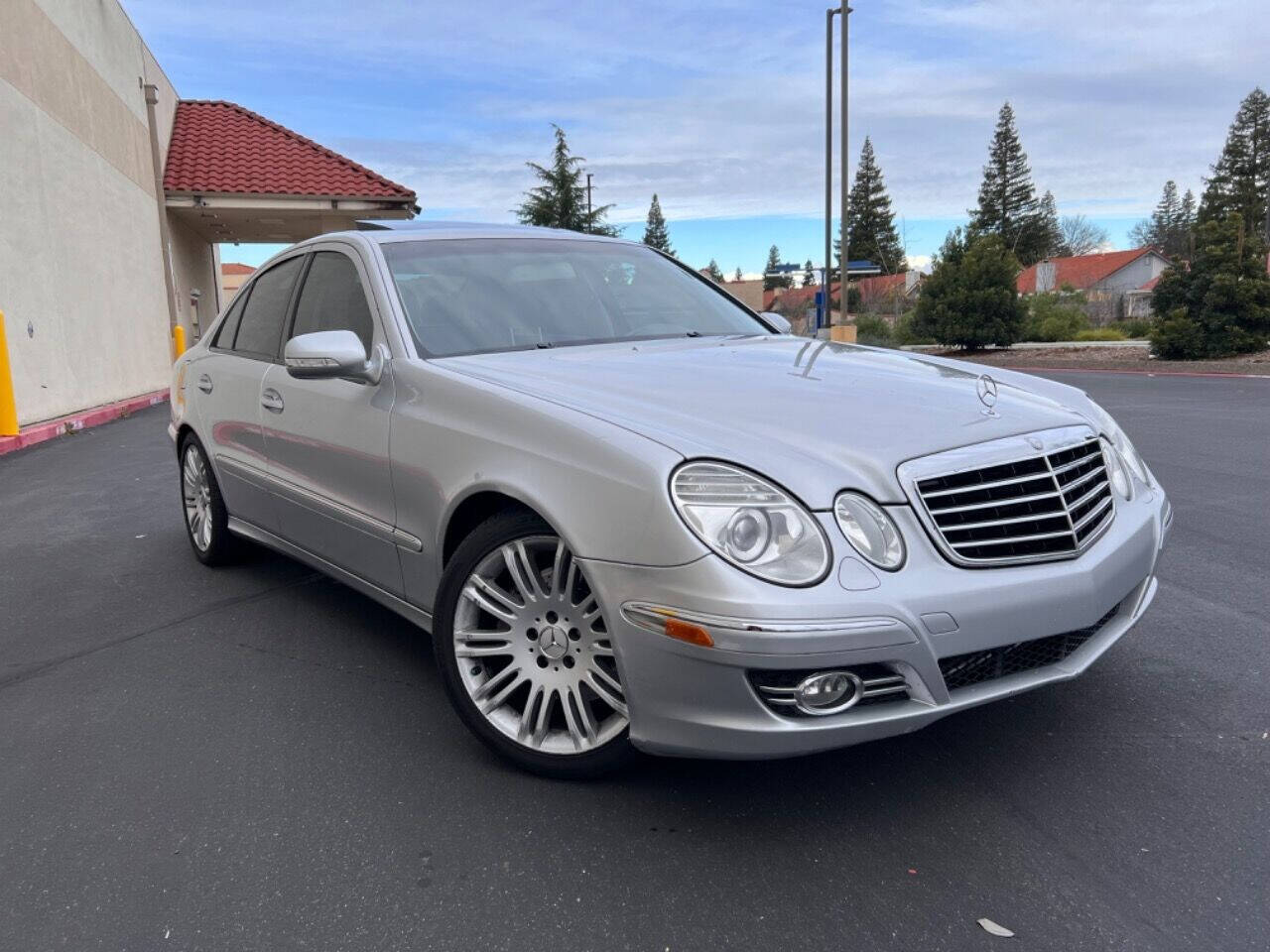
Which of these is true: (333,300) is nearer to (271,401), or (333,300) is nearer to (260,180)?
(271,401)

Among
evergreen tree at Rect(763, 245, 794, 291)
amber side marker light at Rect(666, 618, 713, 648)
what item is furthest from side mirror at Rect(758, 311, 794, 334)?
evergreen tree at Rect(763, 245, 794, 291)

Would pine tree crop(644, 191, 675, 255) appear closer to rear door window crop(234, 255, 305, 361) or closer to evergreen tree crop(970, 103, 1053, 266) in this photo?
evergreen tree crop(970, 103, 1053, 266)

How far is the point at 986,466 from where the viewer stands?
254 centimetres

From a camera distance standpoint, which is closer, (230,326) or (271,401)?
(271,401)

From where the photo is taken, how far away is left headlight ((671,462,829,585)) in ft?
7.48

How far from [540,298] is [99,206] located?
45.6 ft

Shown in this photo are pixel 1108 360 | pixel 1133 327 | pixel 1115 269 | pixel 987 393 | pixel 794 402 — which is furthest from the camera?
pixel 1115 269

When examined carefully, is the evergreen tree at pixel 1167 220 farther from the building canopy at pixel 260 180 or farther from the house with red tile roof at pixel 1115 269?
the building canopy at pixel 260 180

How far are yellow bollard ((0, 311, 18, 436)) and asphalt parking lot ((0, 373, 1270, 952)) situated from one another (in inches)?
278

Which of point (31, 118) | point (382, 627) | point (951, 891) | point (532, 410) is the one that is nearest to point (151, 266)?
point (31, 118)

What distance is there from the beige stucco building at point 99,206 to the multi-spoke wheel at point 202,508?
728 centimetres

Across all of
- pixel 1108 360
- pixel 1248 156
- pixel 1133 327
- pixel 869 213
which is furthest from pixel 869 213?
pixel 1108 360

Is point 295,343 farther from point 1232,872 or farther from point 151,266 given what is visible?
point 151,266

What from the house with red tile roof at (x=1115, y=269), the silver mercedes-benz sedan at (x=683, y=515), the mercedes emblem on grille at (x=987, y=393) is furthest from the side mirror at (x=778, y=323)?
the house with red tile roof at (x=1115, y=269)
